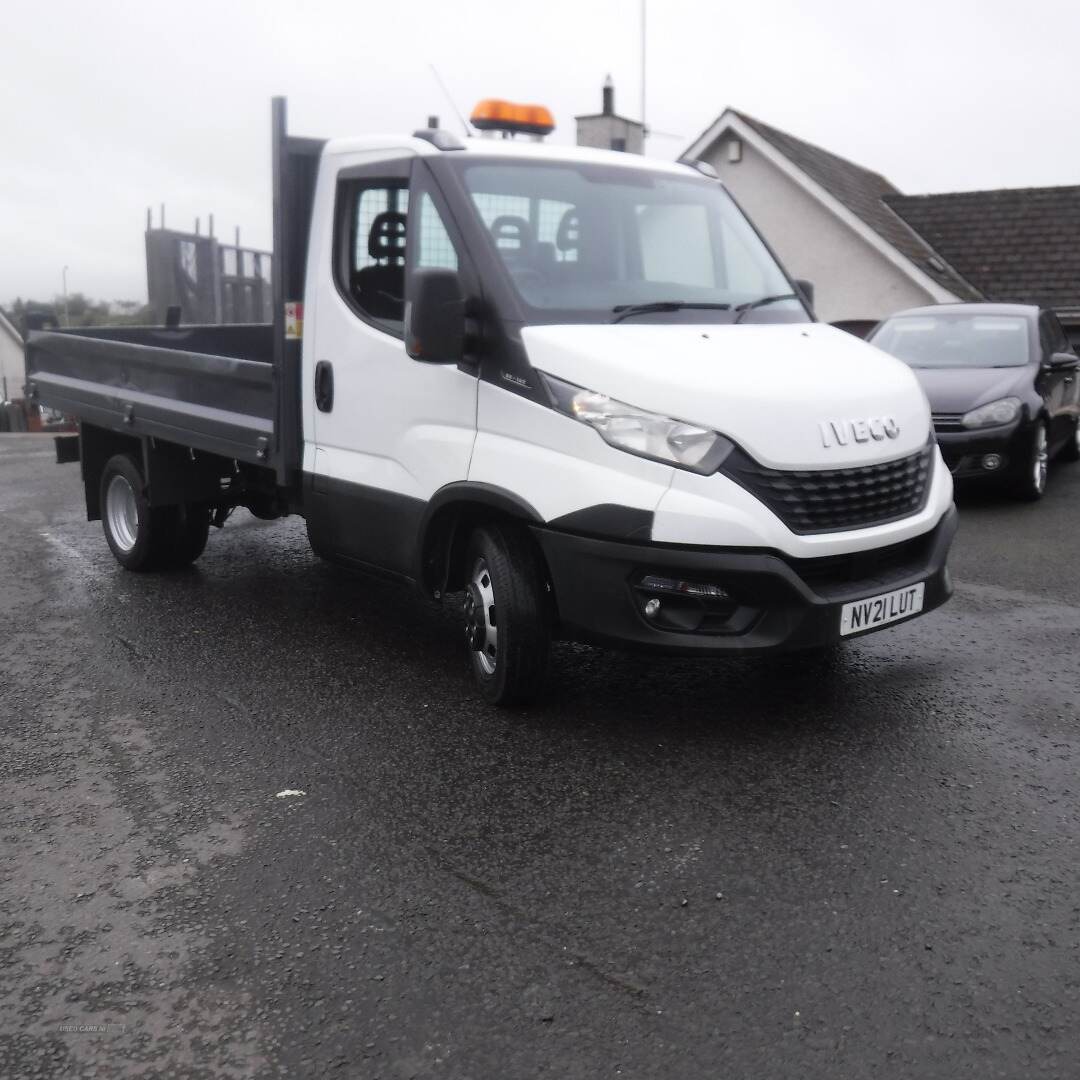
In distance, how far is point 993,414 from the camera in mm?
10062

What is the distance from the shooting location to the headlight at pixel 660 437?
14.3ft

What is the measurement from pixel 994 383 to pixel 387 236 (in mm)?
6596

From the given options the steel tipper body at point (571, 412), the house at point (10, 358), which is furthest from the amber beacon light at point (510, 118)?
the house at point (10, 358)

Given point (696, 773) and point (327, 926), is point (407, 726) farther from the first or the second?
point (327, 926)

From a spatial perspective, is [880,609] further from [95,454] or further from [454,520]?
[95,454]

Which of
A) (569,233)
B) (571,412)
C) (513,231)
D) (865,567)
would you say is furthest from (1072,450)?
(571,412)

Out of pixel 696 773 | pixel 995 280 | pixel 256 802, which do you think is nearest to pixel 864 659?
pixel 696 773

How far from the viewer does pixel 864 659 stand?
18.8ft

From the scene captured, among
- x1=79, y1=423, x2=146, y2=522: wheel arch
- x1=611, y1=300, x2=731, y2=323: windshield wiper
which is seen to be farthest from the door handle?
x1=79, y1=423, x2=146, y2=522: wheel arch

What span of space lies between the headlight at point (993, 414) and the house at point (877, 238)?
1206 cm

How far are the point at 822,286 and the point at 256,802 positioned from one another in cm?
2023

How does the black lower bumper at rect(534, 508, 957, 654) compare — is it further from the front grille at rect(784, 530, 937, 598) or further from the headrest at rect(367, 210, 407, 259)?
the headrest at rect(367, 210, 407, 259)

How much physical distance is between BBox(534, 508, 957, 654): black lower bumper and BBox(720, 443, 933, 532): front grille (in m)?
0.15

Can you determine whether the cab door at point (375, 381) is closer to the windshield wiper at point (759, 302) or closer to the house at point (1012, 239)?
→ the windshield wiper at point (759, 302)
